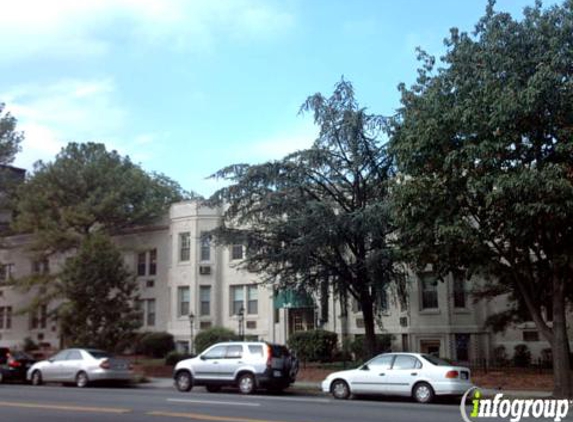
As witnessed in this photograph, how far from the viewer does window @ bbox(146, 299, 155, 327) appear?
42.8 m

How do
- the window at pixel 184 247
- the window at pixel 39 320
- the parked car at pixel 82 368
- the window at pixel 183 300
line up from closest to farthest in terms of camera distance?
the parked car at pixel 82 368, the window at pixel 183 300, the window at pixel 184 247, the window at pixel 39 320

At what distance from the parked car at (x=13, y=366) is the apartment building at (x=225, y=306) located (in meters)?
10.5

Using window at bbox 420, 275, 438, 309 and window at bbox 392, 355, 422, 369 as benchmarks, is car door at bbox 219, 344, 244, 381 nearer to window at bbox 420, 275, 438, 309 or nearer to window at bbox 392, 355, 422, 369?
window at bbox 392, 355, 422, 369

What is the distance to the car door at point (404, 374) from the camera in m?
18.9

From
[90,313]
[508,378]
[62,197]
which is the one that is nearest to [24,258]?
[62,197]

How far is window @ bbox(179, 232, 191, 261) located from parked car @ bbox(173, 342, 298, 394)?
1898 centimetres

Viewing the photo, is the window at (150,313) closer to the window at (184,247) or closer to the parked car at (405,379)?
the window at (184,247)

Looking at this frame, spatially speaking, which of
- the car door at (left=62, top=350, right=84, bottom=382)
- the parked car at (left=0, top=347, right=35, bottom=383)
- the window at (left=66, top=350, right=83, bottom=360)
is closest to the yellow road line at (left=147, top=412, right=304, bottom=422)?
the car door at (left=62, top=350, right=84, bottom=382)

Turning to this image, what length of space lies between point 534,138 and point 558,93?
1.34 meters

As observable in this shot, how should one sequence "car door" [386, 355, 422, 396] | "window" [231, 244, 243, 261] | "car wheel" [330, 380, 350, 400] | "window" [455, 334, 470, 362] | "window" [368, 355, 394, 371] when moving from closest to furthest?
"car door" [386, 355, 422, 396] < "window" [368, 355, 394, 371] < "car wheel" [330, 380, 350, 400] < "window" [455, 334, 470, 362] < "window" [231, 244, 243, 261]

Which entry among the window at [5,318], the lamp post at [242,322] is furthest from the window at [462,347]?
the window at [5,318]

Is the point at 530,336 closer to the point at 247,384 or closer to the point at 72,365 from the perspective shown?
the point at 247,384

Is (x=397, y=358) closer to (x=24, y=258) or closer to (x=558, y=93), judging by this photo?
(x=558, y=93)

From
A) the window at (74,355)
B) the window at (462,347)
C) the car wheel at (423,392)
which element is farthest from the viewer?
the window at (462,347)
